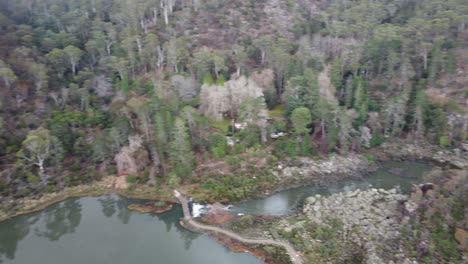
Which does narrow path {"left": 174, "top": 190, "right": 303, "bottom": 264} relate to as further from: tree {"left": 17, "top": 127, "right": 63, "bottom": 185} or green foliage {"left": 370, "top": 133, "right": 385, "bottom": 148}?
green foliage {"left": 370, "top": 133, "right": 385, "bottom": 148}

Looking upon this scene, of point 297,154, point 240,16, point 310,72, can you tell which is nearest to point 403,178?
point 297,154

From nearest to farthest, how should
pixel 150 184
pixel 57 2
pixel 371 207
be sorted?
pixel 371 207 < pixel 150 184 < pixel 57 2

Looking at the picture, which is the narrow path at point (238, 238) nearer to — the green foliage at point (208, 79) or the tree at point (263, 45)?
the green foliage at point (208, 79)

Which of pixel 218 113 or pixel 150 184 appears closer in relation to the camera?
pixel 150 184

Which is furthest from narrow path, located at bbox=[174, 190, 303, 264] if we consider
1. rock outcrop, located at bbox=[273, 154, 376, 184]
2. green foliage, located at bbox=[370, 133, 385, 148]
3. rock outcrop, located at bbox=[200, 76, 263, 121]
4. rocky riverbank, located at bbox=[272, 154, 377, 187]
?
green foliage, located at bbox=[370, 133, 385, 148]

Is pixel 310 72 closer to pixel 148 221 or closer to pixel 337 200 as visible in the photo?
pixel 337 200

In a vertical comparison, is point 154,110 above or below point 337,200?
above
